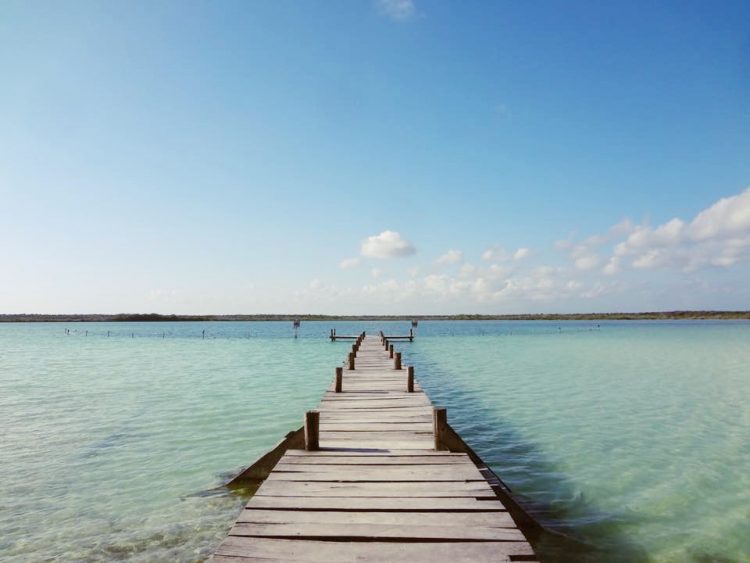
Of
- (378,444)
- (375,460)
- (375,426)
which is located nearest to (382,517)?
(375,460)

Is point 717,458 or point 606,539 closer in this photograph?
point 606,539

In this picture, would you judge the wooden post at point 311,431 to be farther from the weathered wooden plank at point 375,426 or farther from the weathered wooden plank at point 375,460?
the weathered wooden plank at point 375,426

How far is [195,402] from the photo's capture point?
18875 mm

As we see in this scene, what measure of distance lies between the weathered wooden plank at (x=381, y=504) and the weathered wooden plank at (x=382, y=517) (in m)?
0.09

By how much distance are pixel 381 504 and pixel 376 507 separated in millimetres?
111

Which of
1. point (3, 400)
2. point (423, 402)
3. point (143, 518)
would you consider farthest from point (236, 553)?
point (3, 400)

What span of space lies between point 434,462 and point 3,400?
2084 cm

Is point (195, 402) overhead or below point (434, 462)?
below

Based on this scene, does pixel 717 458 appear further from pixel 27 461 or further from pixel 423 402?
pixel 27 461

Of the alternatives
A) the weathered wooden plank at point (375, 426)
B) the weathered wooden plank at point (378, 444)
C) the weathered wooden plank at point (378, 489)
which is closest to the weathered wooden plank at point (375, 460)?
the weathered wooden plank at point (378, 444)

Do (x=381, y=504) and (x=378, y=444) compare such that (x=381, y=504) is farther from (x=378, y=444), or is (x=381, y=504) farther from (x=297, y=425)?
(x=297, y=425)

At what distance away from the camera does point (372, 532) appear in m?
4.84

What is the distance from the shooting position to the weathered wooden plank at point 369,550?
4.36 metres

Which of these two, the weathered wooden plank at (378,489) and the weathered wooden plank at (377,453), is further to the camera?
the weathered wooden plank at (377,453)
